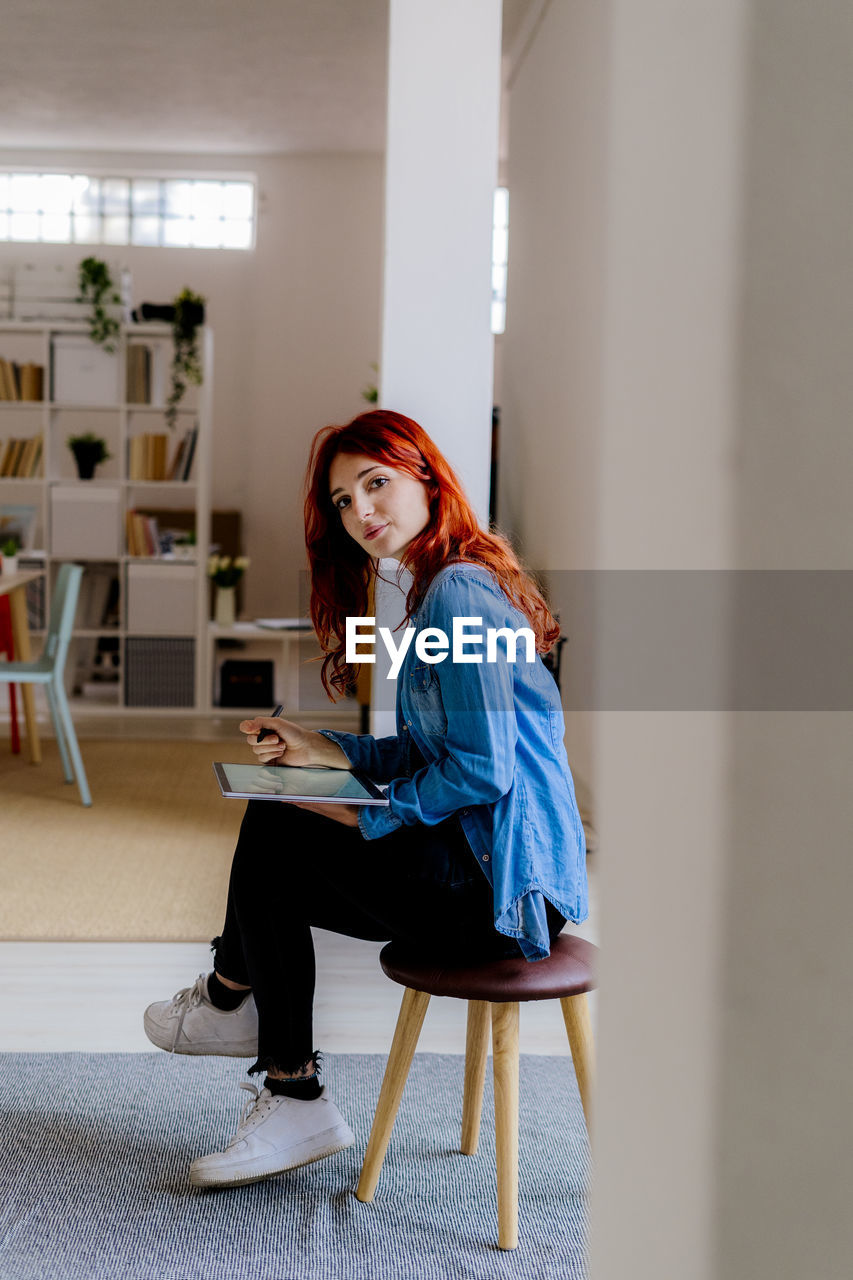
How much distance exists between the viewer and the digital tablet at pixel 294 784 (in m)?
1.47

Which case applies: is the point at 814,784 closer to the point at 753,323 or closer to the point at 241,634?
the point at 753,323

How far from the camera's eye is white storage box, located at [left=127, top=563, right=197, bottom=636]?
600 cm

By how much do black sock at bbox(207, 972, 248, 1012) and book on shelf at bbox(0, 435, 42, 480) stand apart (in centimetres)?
499

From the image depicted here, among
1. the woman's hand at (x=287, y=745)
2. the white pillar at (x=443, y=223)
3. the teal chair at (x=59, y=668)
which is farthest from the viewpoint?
the teal chair at (x=59, y=668)

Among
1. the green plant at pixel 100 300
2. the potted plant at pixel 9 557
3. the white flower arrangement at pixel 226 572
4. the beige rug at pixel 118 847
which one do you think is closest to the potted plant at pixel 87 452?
the green plant at pixel 100 300

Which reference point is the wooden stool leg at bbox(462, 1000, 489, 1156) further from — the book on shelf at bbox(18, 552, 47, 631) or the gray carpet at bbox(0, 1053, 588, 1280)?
the book on shelf at bbox(18, 552, 47, 631)

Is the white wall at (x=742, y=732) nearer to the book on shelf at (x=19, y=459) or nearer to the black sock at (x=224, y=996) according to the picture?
the black sock at (x=224, y=996)

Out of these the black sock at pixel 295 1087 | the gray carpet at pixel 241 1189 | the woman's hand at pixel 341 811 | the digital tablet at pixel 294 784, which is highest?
the digital tablet at pixel 294 784

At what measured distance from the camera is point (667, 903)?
0.38m

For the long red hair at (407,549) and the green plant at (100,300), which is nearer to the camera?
the long red hair at (407,549)

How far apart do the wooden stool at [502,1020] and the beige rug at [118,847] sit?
1.22m

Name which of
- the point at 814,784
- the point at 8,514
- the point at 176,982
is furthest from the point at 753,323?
the point at 8,514

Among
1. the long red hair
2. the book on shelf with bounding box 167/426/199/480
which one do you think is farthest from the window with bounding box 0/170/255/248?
the long red hair

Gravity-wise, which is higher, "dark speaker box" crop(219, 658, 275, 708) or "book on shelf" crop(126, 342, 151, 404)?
"book on shelf" crop(126, 342, 151, 404)
